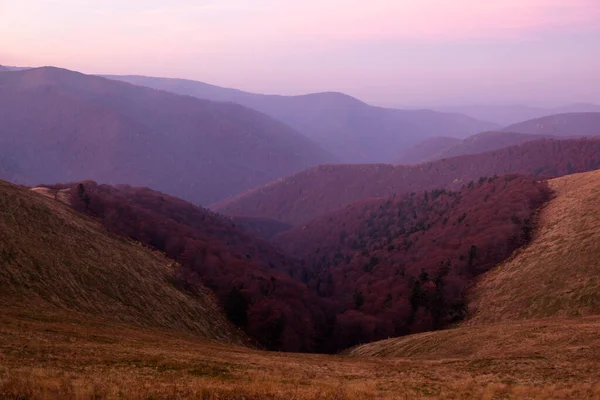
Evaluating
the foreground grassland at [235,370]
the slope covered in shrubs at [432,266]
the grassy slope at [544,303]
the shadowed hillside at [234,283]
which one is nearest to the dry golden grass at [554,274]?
the grassy slope at [544,303]

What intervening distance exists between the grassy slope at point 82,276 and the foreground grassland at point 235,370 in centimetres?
555

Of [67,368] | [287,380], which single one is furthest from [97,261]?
[287,380]

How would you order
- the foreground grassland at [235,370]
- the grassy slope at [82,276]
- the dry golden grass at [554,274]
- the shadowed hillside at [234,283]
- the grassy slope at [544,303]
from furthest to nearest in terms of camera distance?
1. the shadowed hillside at [234,283]
2. the dry golden grass at [554,274]
3. the grassy slope at [82,276]
4. the grassy slope at [544,303]
5. the foreground grassland at [235,370]

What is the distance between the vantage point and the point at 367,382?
21438 millimetres

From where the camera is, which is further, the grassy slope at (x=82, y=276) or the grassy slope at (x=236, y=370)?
the grassy slope at (x=82, y=276)

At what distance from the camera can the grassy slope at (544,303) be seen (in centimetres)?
2984

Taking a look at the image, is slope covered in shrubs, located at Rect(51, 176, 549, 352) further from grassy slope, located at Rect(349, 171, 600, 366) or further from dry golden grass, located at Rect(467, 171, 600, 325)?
grassy slope, located at Rect(349, 171, 600, 366)

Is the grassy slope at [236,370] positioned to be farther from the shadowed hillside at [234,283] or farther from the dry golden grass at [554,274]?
the shadowed hillside at [234,283]

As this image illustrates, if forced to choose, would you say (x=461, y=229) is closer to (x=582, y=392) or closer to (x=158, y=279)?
(x=158, y=279)

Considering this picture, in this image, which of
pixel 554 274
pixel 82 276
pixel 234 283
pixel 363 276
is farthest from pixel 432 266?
pixel 82 276

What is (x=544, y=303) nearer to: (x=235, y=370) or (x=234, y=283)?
(x=235, y=370)

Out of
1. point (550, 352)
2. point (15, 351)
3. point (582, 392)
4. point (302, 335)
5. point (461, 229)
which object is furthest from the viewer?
point (461, 229)

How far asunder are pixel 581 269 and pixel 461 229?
63.8 metres

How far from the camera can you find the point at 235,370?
2234cm
